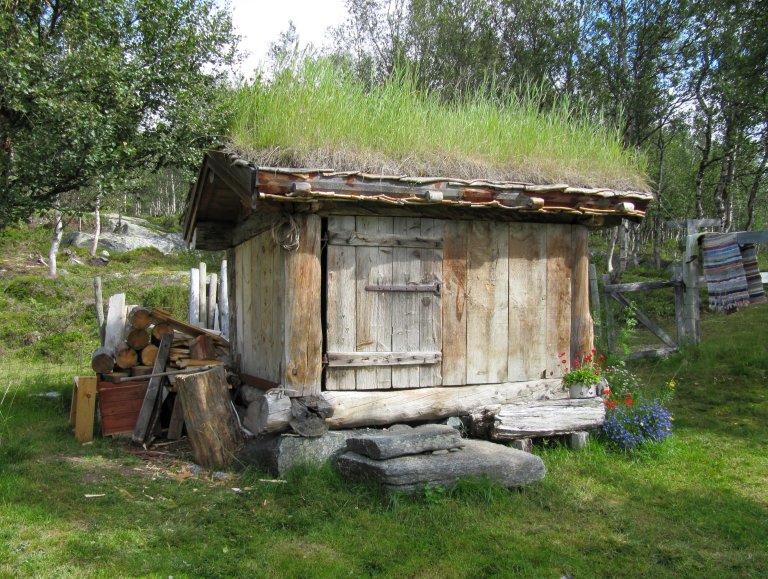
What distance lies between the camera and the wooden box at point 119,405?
23.9 ft

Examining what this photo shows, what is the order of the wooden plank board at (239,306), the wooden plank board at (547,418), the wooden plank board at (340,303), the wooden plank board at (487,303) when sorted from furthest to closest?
the wooden plank board at (239,306), the wooden plank board at (487,303), the wooden plank board at (547,418), the wooden plank board at (340,303)

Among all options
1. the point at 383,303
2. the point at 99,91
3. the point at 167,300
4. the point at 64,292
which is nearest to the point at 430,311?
the point at 383,303

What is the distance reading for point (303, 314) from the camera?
19.6 ft

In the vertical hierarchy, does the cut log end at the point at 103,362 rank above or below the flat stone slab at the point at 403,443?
above

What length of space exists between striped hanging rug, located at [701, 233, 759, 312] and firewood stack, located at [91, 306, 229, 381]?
24.7 ft

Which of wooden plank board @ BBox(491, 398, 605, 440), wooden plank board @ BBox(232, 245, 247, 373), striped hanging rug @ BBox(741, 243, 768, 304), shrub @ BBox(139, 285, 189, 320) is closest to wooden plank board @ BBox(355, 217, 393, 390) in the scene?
wooden plank board @ BBox(491, 398, 605, 440)

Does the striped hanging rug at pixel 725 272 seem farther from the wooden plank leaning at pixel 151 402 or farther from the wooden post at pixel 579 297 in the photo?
the wooden plank leaning at pixel 151 402

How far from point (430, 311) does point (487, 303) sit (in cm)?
71

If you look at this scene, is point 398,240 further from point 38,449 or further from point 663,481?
point 38,449

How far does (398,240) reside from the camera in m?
6.39

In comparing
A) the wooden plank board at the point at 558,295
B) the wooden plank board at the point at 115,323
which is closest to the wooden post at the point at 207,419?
the wooden plank board at the point at 115,323

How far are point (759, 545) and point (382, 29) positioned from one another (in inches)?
988

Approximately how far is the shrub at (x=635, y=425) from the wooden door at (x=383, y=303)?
6.56 feet

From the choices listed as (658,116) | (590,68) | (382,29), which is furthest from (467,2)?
(658,116)
